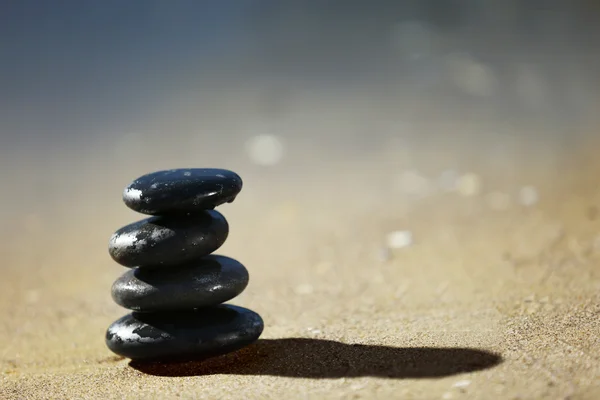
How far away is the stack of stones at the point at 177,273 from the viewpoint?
4.94 meters

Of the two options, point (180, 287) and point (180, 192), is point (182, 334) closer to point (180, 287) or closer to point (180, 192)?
point (180, 287)

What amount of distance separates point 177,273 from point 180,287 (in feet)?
0.36

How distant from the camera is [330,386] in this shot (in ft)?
14.4

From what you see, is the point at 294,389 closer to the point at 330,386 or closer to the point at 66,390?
the point at 330,386

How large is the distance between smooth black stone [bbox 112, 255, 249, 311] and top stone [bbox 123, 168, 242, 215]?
41 cm

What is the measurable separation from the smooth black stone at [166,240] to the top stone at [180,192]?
0.30 feet

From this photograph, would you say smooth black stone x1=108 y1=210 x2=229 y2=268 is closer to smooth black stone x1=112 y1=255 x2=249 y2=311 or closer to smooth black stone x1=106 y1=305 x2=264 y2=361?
smooth black stone x1=112 y1=255 x2=249 y2=311

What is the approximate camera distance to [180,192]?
4.89m

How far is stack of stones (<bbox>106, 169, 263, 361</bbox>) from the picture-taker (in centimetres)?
494

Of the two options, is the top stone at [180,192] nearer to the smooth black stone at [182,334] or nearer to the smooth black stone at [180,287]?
the smooth black stone at [180,287]

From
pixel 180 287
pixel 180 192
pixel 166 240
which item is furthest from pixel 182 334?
pixel 180 192

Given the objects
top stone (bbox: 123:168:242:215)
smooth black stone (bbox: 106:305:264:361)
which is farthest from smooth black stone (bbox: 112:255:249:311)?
top stone (bbox: 123:168:242:215)

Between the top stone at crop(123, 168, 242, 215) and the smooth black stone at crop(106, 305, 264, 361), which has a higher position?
the top stone at crop(123, 168, 242, 215)

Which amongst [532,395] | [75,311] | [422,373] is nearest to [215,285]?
[422,373]
